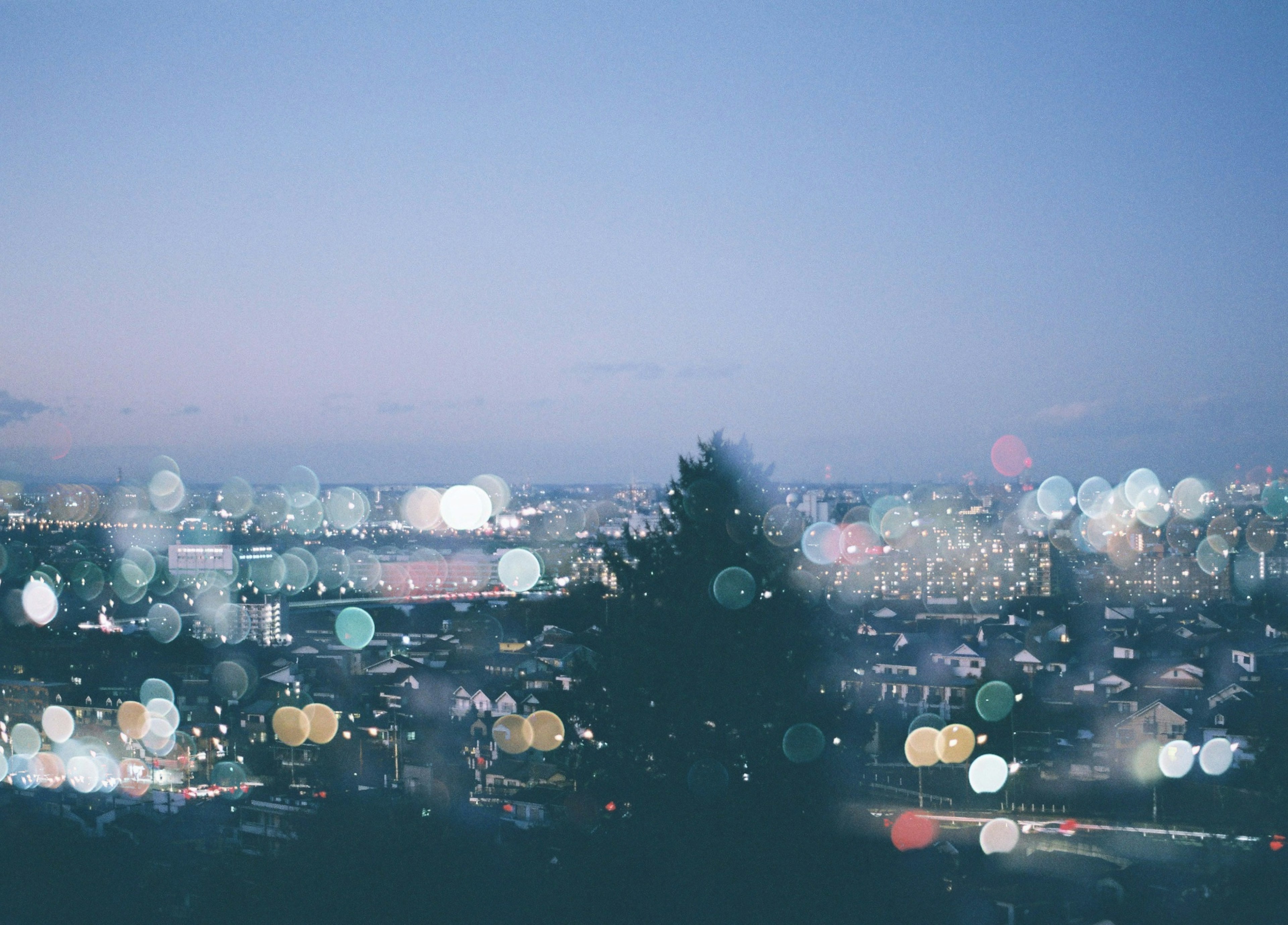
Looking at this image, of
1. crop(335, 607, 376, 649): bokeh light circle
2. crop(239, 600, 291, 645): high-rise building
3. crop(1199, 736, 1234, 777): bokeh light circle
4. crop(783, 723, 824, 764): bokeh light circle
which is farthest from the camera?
crop(239, 600, 291, 645): high-rise building

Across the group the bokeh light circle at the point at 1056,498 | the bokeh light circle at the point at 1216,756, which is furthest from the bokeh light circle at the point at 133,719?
the bokeh light circle at the point at 1056,498

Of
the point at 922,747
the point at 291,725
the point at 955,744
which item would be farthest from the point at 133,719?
the point at 955,744

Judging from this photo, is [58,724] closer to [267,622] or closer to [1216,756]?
[267,622]

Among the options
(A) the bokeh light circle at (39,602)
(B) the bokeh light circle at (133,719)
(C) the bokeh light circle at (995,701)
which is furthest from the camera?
(A) the bokeh light circle at (39,602)

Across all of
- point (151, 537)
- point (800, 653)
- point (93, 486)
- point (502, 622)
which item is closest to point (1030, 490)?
point (502, 622)

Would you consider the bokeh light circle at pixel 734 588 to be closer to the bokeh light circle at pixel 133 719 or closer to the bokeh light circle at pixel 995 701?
the bokeh light circle at pixel 995 701

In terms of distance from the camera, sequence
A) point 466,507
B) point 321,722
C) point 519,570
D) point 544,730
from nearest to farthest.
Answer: point 544,730 → point 321,722 → point 519,570 → point 466,507

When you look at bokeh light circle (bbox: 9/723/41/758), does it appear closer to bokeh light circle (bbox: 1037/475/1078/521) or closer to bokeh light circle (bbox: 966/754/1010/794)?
bokeh light circle (bbox: 966/754/1010/794)

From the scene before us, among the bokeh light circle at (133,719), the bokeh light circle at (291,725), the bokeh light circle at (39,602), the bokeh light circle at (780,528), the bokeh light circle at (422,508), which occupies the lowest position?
the bokeh light circle at (422,508)

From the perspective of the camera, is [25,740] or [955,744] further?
[25,740]

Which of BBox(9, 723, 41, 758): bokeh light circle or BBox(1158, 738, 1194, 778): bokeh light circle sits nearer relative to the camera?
BBox(1158, 738, 1194, 778): bokeh light circle

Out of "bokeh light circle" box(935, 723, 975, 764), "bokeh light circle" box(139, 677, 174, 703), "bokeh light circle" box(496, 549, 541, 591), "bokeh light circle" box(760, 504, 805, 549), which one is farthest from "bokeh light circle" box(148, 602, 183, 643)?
"bokeh light circle" box(760, 504, 805, 549)
